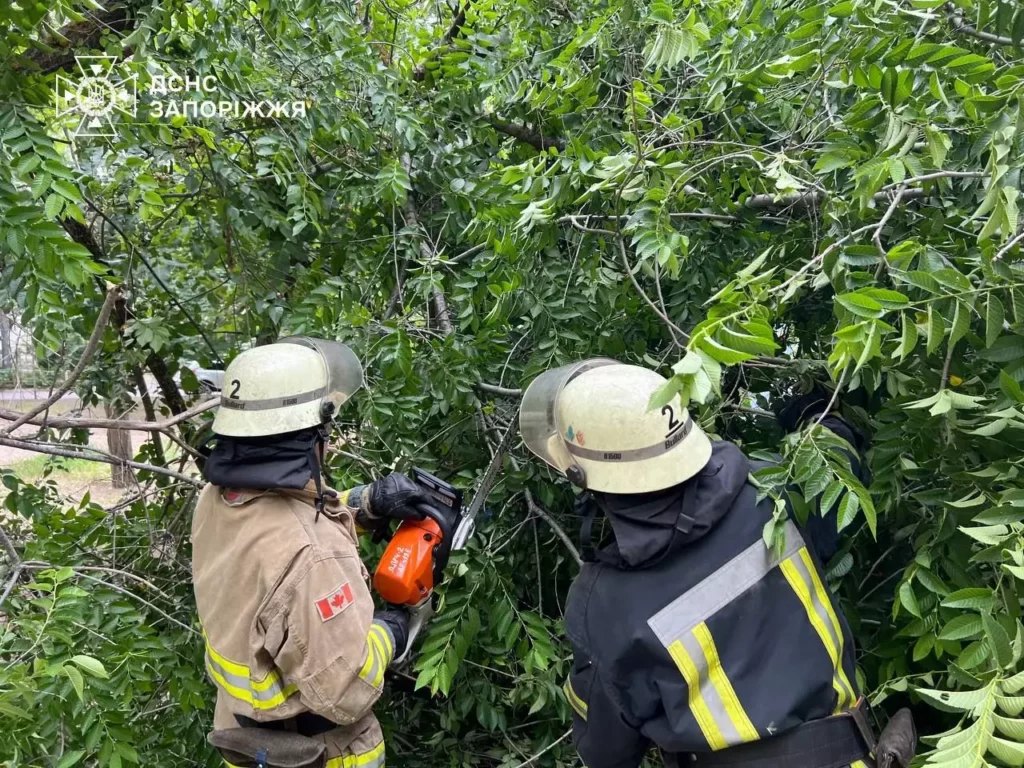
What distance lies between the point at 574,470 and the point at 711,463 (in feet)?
1.09

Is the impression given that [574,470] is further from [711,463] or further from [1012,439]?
[1012,439]

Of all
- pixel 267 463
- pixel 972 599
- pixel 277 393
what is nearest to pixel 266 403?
pixel 277 393

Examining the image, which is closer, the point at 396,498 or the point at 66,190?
the point at 66,190

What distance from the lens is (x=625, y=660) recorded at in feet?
5.54

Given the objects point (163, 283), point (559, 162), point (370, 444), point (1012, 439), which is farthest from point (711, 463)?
point (163, 283)

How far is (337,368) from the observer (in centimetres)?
237

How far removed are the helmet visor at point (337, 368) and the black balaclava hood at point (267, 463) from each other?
15cm

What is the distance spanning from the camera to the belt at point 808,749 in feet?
5.35

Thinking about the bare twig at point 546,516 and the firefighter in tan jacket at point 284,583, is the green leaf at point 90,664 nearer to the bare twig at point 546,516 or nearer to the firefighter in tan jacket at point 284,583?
the firefighter in tan jacket at point 284,583

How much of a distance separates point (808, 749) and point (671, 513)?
1.99 ft

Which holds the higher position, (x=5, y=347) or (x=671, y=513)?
(x=671, y=513)

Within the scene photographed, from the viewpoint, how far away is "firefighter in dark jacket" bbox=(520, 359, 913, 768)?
1618 millimetres

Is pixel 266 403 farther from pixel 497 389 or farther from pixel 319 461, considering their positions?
pixel 497 389

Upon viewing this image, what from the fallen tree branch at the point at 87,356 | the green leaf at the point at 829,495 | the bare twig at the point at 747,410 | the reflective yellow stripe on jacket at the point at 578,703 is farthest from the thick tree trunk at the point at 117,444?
the green leaf at the point at 829,495
